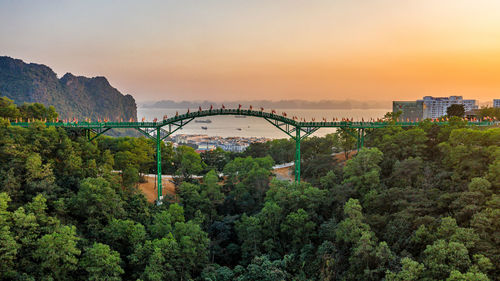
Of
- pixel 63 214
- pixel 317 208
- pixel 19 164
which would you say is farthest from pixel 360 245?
pixel 19 164

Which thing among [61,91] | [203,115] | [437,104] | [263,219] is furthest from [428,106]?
[61,91]

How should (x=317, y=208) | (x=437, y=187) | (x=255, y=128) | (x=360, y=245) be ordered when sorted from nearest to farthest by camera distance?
(x=360, y=245), (x=437, y=187), (x=317, y=208), (x=255, y=128)

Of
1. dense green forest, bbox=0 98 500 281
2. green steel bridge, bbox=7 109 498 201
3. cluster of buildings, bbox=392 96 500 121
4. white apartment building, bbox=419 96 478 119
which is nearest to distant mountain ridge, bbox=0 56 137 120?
green steel bridge, bbox=7 109 498 201

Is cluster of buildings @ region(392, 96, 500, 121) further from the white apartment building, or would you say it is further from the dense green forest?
the dense green forest

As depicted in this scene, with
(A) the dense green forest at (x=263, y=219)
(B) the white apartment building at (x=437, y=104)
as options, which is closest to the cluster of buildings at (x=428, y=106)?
(B) the white apartment building at (x=437, y=104)

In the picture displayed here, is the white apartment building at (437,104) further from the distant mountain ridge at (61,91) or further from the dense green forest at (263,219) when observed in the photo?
the distant mountain ridge at (61,91)

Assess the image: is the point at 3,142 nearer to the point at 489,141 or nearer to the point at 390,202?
the point at 390,202

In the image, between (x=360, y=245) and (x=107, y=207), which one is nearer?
(x=360, y=245)

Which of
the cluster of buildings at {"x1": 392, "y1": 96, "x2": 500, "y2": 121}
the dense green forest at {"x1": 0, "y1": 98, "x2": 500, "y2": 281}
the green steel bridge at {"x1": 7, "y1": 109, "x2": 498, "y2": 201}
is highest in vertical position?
the cluster of buildings at {"x1": 392, "y1": 96, "x2": 500, "y2": 121}
